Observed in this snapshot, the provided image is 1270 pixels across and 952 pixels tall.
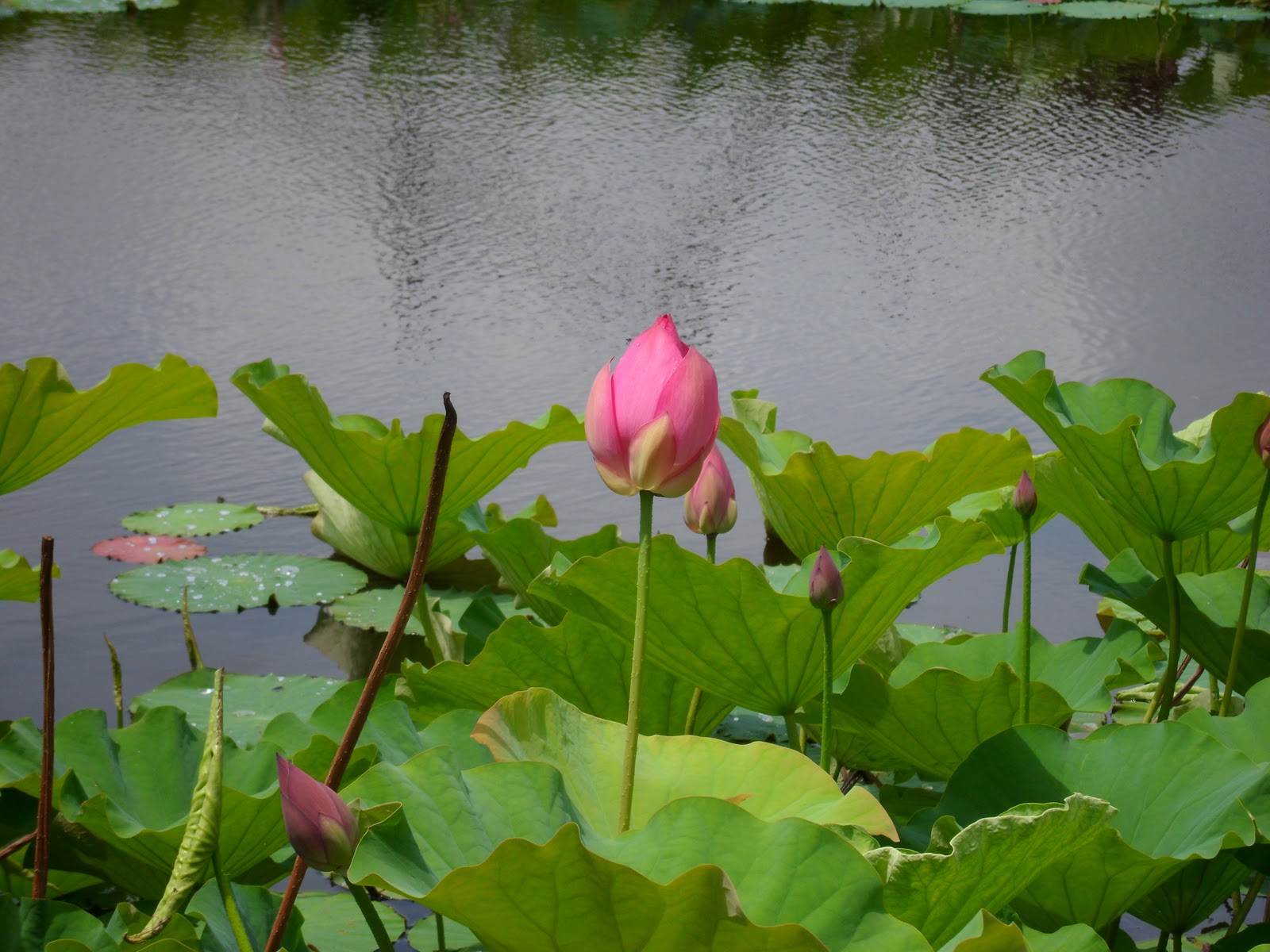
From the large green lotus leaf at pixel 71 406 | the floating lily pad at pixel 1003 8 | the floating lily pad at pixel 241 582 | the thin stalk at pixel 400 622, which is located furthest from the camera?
the floating lily pad at pixel 1003 8

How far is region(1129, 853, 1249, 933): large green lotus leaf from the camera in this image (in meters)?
0.66

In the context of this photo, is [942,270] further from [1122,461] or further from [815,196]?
[1122,461]

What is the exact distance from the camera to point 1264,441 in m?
A: 0.69

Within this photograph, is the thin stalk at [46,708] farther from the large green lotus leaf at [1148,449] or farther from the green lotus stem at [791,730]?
the large green lotus leaf at [1148,449]

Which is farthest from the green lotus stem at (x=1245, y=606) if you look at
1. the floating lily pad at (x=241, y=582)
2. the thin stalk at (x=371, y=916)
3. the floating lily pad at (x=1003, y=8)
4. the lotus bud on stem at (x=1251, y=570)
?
the floating lily pad at (x=1003, y=8)

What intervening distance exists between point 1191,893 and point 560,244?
1.90 m

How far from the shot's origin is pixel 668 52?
430 cm

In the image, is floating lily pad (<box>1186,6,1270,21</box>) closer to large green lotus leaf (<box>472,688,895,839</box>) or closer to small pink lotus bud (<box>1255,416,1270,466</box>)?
small pink lotus bud (<box>1255,416,1270,466</box>)

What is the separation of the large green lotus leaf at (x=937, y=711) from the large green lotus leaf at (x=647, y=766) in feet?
0.51

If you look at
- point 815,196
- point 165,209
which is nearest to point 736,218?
point 815,196

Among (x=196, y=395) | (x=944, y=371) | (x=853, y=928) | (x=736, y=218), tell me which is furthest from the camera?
(x=736, y=218)

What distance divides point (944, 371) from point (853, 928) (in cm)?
158

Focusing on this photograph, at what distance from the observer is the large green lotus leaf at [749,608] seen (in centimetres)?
68

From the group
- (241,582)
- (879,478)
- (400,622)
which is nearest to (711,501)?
(879,478)
